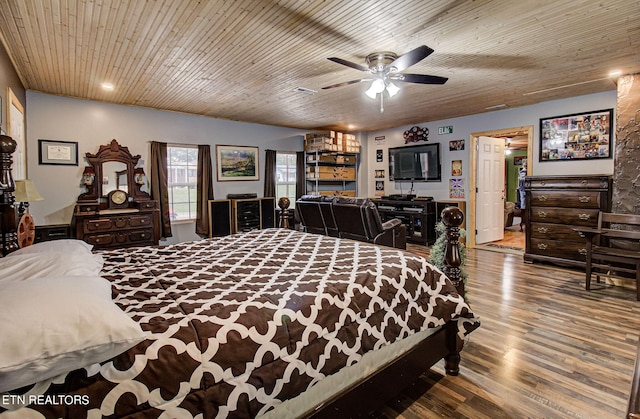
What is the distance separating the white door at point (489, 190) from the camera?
6.23m

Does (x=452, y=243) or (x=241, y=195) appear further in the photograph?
(x=241, y=195)

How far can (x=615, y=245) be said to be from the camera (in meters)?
4.00

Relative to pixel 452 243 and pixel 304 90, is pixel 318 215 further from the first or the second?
pixel 452 243

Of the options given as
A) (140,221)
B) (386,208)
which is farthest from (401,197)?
(140,221)

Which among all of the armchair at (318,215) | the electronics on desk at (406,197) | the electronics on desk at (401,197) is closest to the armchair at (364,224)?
the armchair at (318,215)

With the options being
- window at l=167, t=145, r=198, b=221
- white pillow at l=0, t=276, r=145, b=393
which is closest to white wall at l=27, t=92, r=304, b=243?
window at l=167, t=145, r=198, b=221

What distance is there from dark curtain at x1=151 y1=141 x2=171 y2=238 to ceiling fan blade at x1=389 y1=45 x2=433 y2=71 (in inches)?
167

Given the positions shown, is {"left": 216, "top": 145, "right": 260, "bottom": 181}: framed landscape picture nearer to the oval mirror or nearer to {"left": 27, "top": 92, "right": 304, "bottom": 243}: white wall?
{"left": 27, "top": 92, "right": 304, "bottom": 243}: white wall

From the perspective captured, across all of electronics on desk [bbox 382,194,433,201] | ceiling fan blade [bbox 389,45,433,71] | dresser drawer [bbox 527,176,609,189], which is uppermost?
ceiling fan blade [bbox 389,45,433,71]

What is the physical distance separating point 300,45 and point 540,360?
3.16 meters

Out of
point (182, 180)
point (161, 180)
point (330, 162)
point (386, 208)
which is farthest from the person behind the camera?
point (330, 162)

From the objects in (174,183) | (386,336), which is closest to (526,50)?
(386,336)

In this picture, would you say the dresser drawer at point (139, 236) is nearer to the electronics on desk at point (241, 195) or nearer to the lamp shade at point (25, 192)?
the electronics on desk at point (241, 195)

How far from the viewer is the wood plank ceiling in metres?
2.33
